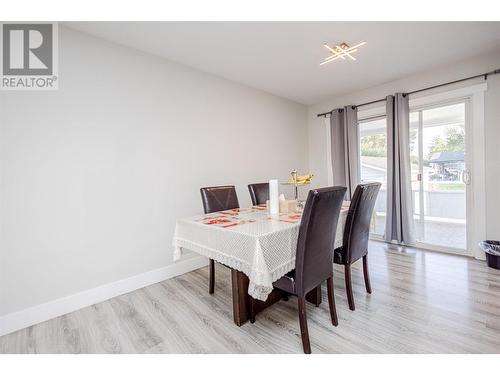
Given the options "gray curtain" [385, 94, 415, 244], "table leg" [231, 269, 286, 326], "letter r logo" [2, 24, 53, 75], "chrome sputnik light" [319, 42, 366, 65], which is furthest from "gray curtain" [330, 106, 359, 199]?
"letter r logo" [2, 24, 53, 75]

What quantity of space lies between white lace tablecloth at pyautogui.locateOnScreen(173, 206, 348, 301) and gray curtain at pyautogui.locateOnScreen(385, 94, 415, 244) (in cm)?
216

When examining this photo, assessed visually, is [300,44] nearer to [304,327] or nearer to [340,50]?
[340,50]

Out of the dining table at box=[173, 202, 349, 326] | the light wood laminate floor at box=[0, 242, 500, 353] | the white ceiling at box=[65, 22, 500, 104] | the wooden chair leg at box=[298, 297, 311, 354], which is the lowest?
the light wood laminate floor at box=[0, 242, 500, 353]

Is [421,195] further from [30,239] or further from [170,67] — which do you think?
[30,239]

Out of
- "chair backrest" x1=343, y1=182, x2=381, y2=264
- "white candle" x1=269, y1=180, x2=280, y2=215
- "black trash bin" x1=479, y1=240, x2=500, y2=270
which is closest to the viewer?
"chair backrest" x1=343, y1=182, x2=381, y2=264

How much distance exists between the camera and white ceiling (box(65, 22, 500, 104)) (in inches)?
82.3

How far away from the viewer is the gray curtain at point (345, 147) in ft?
12.4

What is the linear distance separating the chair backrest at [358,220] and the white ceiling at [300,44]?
1488mm

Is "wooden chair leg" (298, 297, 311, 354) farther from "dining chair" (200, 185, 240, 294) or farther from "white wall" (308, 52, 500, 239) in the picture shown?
"white wall" (308, 52, 500, 239)

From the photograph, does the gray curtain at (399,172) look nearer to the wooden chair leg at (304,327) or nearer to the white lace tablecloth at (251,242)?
the white lace tablecloth at (251,242)

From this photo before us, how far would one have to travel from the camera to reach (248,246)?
1417 mm

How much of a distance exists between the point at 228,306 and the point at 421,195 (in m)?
3.04

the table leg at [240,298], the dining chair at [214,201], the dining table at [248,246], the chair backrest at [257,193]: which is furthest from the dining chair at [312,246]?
the chair backrest at [257,193]

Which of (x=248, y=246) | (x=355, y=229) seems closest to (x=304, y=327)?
(x=248, y=246)
